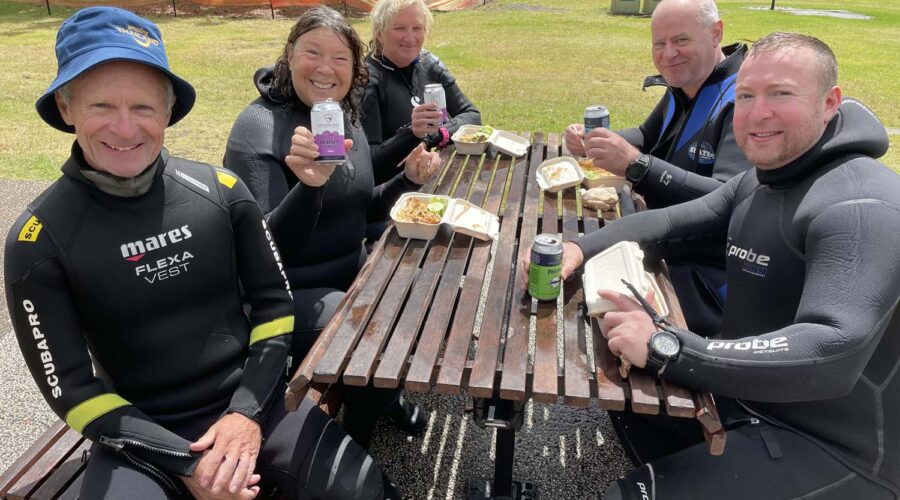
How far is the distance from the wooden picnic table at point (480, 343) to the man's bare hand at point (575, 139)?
2.90 feet

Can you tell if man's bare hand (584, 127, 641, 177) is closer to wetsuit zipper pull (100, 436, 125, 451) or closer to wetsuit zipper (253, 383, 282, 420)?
wetsuit zipper (253, 383, 282, 420)

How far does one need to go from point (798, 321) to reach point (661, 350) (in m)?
0.39

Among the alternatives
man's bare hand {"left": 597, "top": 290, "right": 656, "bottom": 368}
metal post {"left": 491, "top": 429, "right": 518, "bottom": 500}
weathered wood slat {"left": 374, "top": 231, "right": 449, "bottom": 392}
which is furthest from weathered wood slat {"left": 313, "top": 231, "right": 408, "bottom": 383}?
man's bare hand {"left": 597, "top": 290, "right": 656, "bottom": 368}

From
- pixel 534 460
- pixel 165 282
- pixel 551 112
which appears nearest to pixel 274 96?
pixel 165 282

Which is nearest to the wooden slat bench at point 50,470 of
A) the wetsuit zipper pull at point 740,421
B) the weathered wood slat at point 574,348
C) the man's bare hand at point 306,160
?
the man's bare hand at point 306,160

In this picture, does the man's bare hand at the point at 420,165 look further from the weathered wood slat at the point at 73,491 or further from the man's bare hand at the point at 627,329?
the weathered wood slat at the point at 73,491

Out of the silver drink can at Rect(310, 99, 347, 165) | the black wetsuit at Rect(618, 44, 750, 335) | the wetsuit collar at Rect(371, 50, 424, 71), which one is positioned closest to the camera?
the silver drink can at Rect(310, 99, 347, 165)

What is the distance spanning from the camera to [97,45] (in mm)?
1764

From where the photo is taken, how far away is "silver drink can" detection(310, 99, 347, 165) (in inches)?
88.9

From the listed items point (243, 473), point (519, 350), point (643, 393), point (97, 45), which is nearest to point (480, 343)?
point (519, 350)

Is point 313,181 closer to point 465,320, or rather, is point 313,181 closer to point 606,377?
point 465,320

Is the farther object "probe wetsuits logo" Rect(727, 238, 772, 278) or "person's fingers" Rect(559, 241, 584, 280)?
"person's fingers" Rect(559, 241, 584, 280)

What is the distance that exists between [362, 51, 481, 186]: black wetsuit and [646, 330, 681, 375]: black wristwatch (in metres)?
2.08

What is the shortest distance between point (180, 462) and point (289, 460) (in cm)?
34
